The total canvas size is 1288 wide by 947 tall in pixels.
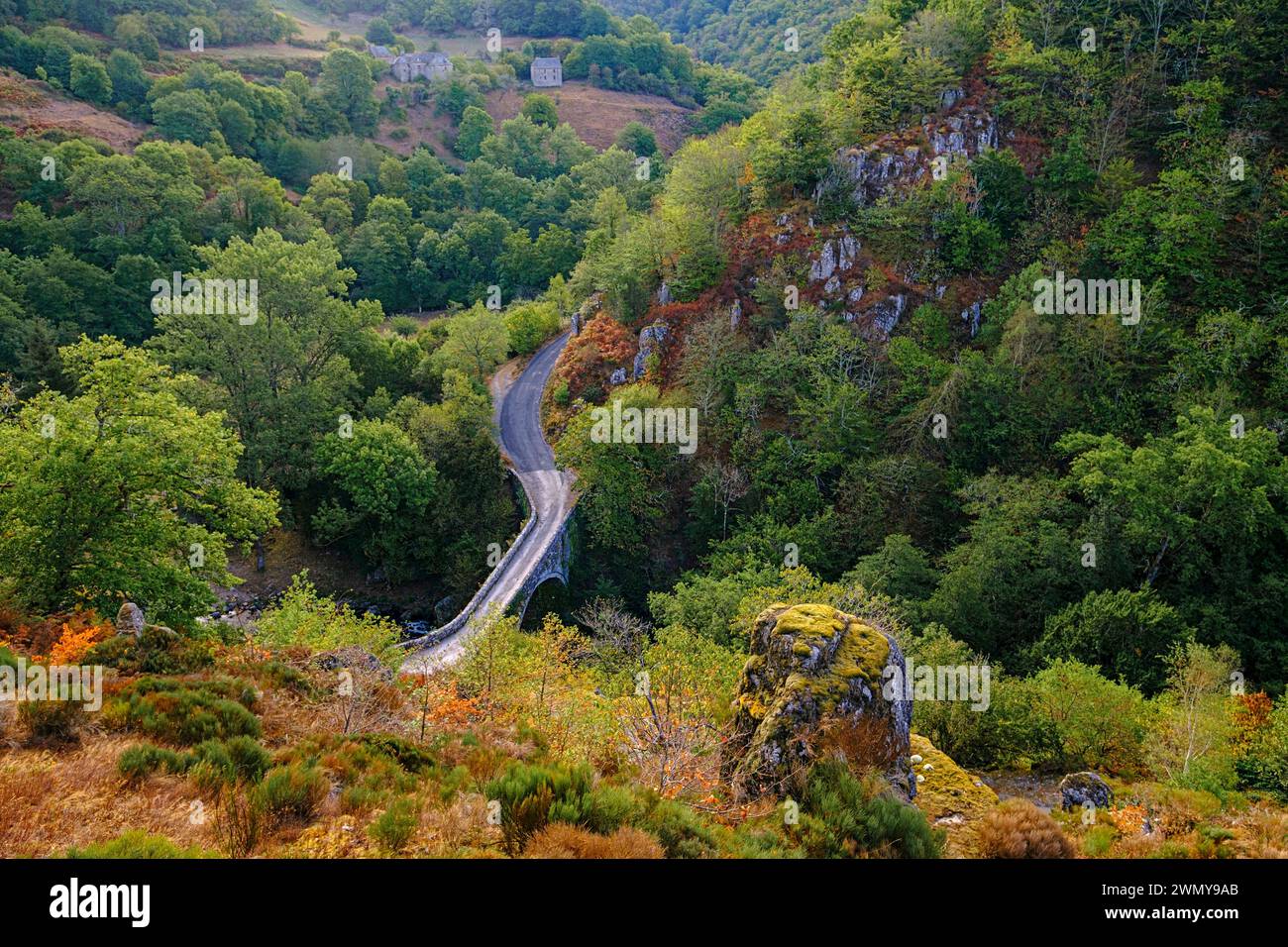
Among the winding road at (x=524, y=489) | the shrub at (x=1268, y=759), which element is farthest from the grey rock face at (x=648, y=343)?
the shrub at (x=1268, y=759)

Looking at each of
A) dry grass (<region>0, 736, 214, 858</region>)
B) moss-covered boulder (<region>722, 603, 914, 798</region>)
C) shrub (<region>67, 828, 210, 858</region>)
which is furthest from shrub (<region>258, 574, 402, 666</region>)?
shrub (<region>67, 828, 210, 858</region>)

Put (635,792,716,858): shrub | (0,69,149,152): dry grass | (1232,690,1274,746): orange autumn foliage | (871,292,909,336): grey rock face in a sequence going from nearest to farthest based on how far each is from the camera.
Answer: (635,792,716,858): shrub
(1232,690,1274,746): orange autumn foliage
(871,292,909,336): grey rock face
(0,69,149,152): dry grass

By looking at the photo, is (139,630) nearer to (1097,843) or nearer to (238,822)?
(238,822)

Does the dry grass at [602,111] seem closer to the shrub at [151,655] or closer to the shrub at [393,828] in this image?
the shrub at [151,655]

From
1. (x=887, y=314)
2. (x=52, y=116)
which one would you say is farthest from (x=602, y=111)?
(x=887, y=314)

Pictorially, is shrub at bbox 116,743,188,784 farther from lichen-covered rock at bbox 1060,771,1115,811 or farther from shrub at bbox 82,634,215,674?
lichen-covered rock at bbox 1060,771,1115,811
